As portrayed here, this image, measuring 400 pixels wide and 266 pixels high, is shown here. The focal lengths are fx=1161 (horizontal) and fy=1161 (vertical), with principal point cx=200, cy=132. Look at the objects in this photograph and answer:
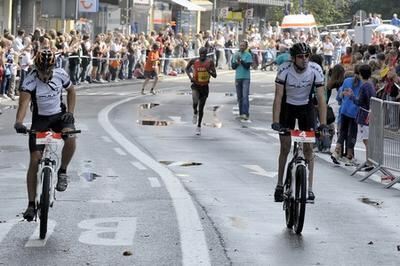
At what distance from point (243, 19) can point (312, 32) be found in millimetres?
12663

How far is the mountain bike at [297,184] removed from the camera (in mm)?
10977

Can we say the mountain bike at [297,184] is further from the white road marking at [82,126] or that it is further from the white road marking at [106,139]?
the white road marking at [82,126]

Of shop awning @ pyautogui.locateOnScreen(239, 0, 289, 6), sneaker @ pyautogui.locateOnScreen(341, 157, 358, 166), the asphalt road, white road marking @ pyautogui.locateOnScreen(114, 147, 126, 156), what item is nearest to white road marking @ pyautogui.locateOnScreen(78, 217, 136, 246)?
the asphalt road

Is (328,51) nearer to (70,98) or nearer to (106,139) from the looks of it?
(106,139)

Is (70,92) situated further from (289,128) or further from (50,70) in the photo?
(289,128)

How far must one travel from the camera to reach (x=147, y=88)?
42.0m

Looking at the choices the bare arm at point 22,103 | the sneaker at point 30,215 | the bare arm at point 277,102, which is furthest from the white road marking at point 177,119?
the sneaker at point 30,215

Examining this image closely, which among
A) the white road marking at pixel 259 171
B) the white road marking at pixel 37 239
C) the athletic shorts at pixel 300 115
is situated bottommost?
the white road marking at pixel 259 171

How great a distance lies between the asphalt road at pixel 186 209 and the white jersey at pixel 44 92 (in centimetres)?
114

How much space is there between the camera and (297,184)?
36.7 ft

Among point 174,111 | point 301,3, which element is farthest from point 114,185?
point 301,3

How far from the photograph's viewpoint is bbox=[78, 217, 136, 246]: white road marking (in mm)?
10320

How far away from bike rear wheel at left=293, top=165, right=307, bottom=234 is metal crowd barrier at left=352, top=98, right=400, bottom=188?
5.17 metres

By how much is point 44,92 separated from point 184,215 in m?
2.06
